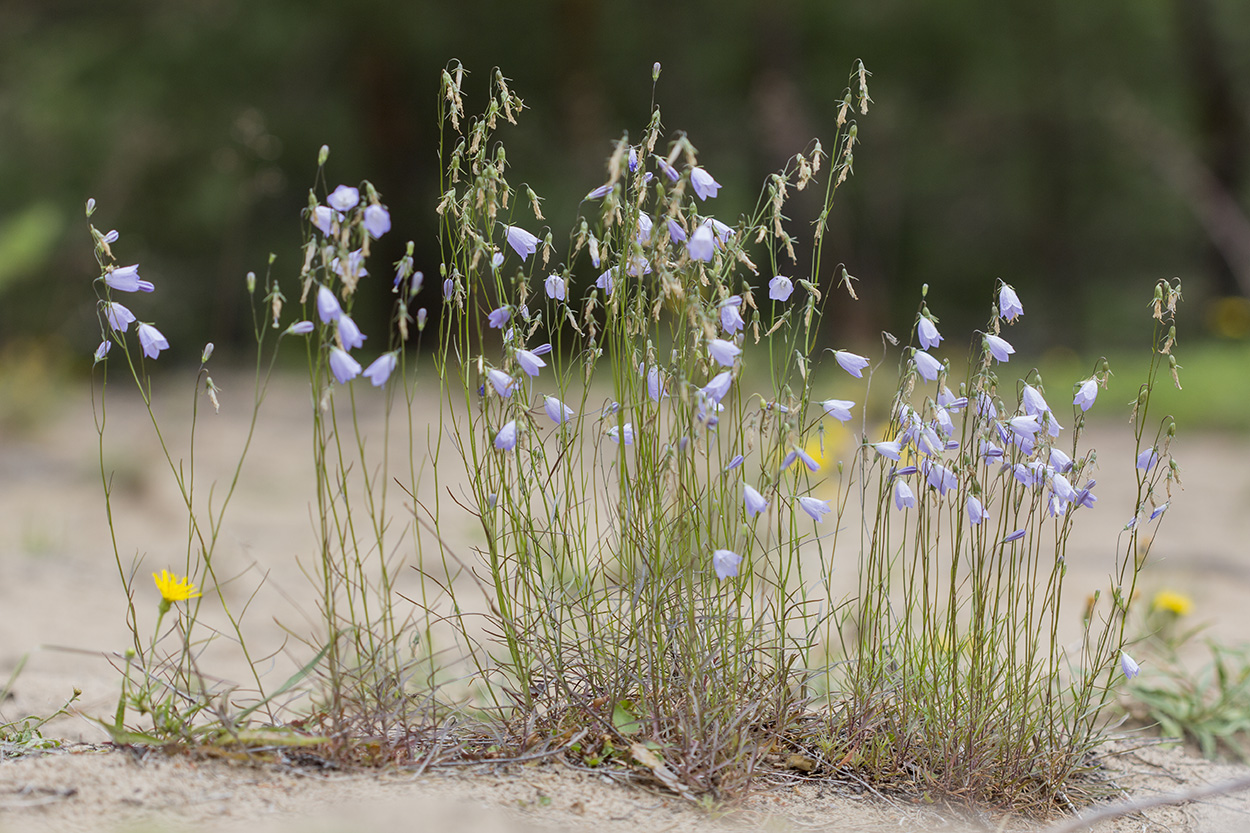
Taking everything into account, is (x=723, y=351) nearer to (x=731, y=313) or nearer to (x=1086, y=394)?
(x=731, y=313)

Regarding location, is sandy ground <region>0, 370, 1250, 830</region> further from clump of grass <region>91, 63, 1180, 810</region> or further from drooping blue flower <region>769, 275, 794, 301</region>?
drooping blue flower <region>769, 275, 794, 301</region>

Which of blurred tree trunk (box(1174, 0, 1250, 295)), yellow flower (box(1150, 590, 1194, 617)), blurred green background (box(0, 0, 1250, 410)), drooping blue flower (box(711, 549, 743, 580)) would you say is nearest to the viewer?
drooping blue flower (box(711, 549, 743, 580))

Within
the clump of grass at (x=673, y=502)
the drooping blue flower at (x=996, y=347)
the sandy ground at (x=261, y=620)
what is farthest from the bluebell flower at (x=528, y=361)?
the drooping blue flower at (x=996, y=347)

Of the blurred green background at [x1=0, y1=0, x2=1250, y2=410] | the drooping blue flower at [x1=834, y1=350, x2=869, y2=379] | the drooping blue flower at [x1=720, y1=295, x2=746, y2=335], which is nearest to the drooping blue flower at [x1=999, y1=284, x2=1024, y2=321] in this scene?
the drooping blue flower at [x1=834, y1=350, x2=869, y2=379]

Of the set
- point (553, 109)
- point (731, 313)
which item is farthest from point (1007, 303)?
point (553, 109)

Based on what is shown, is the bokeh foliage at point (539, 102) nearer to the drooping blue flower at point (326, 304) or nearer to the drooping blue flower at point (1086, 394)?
the drooping blue flower at point (1086, 394)

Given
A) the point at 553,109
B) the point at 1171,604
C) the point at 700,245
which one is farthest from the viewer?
the point at 553,109
